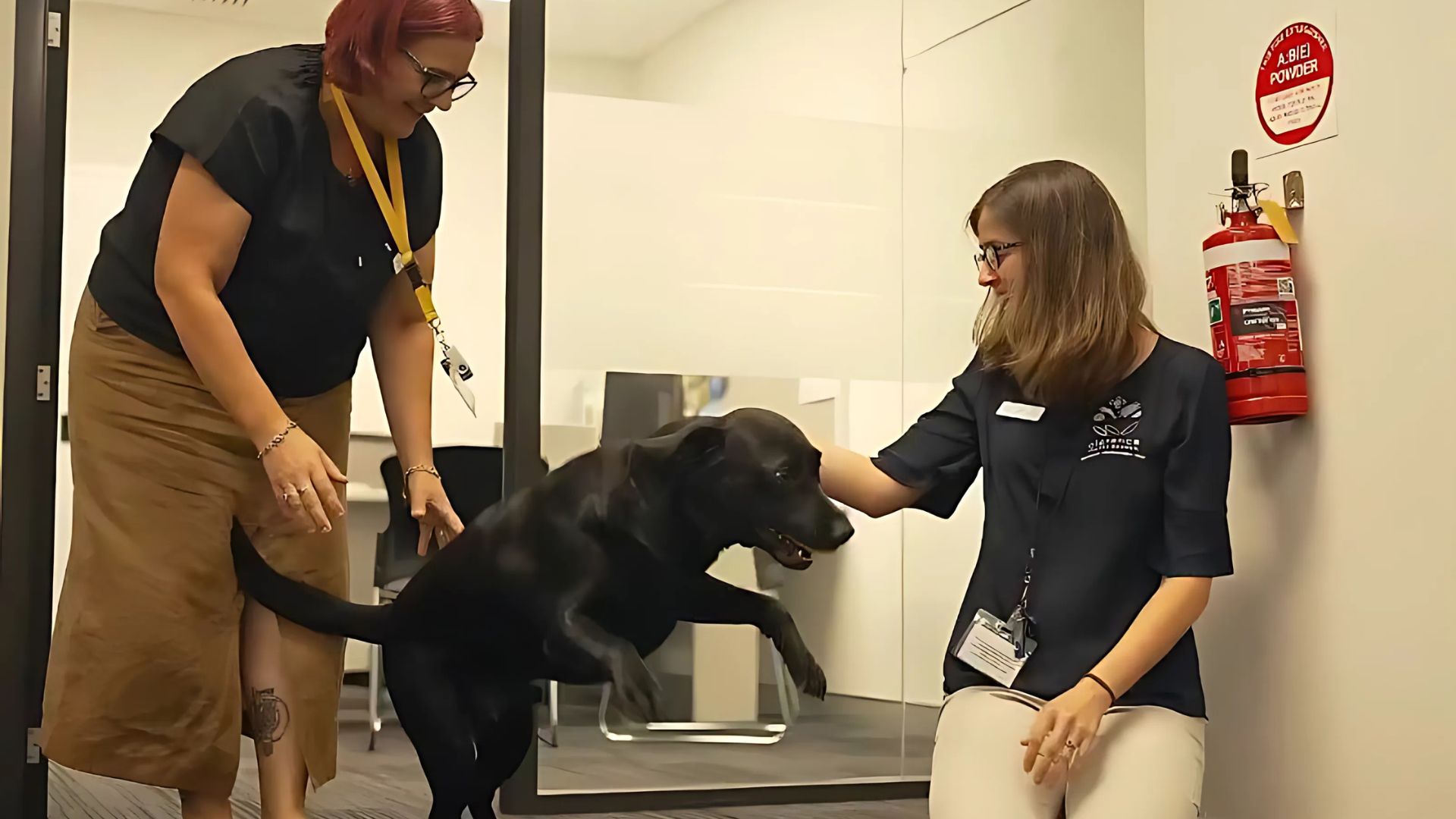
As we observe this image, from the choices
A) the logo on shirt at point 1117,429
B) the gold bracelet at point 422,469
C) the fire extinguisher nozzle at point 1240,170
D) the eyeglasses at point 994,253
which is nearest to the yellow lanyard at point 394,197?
the gold bracelet at point 422,469

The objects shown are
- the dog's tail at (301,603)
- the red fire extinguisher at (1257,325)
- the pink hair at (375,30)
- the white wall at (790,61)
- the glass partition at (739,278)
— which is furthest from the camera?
the white wall at (790,61)

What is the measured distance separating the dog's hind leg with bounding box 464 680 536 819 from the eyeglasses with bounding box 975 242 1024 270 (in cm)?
84

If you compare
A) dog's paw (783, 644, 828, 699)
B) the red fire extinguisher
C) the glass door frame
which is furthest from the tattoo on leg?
the red fire extinguisher

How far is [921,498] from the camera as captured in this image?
192cm

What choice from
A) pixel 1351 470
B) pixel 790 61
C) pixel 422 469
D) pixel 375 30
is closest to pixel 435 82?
pixel 375 30

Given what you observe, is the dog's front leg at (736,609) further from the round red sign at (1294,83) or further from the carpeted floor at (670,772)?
the round red sign at (1294,83)

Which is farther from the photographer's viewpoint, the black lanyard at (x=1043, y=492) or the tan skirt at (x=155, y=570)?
the black lanyard at (x=1043, y=492)

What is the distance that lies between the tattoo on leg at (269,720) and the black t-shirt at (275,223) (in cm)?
39

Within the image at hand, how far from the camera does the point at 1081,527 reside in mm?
1783

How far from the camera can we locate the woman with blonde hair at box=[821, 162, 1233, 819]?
66.6 inches

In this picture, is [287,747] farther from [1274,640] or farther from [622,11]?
[622,11]

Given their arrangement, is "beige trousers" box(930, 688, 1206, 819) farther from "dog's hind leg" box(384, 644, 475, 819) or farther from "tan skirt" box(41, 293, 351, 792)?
"tan skirt" box(41, 293, 351, 792)

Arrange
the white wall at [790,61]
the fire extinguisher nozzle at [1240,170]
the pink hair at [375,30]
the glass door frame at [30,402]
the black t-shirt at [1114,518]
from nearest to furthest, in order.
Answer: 1. the pink hair at [375,30]
2. the black t-shirt at [1114,518]
3. the fire extinguisher nozzle at [1240,170]
4. the glass door frame at [30,402]
5. the white wall at [790,61]

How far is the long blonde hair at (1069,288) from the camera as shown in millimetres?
1783
